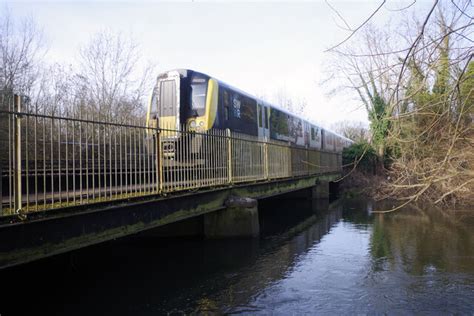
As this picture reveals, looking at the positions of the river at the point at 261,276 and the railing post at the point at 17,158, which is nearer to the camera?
the railing post at the point at 17,158

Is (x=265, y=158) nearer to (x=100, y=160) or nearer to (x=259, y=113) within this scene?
(x=259, y=113)

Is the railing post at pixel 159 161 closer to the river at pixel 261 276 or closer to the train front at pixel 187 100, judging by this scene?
the river at pixel 261 276

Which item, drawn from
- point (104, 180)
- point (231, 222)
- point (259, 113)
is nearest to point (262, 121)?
point (259, 113)

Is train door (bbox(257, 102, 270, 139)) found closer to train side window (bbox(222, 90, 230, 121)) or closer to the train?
the train

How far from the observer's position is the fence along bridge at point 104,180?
4605mm

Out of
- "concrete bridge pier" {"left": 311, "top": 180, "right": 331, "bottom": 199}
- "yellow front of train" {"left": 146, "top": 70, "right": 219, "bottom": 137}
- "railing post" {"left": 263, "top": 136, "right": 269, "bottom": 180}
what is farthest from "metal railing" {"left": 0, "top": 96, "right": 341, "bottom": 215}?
"concrete bridge pier" {"left": 311, "top": 180, "right": 331, "bottom": 199}

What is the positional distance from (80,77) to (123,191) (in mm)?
19830

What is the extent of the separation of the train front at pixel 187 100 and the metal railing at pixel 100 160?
1738 millimetres

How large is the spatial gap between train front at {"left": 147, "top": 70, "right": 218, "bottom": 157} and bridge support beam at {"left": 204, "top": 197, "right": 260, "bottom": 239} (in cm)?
318

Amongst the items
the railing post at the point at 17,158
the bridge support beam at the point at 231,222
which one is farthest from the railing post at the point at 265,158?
the railing post at the point at 17,158

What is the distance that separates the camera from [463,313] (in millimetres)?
5492

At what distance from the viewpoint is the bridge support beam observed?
33.7 ft

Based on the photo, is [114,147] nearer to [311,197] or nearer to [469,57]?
[469,57]

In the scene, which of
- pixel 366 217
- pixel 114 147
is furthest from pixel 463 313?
pixel 366 217
